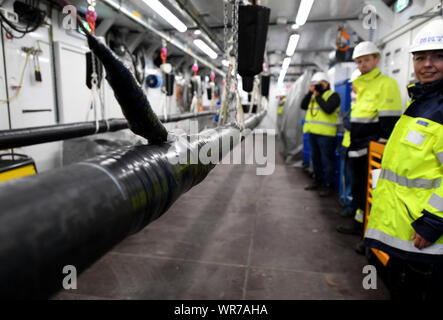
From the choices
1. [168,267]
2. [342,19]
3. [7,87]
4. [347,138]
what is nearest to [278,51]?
[342,19]

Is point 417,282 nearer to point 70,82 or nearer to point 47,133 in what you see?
point 47,133

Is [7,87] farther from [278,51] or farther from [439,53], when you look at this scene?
[278,51]

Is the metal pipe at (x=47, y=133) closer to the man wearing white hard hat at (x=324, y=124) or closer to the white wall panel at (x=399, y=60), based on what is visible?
the man wearing white hard hat at (x=324, y=124)

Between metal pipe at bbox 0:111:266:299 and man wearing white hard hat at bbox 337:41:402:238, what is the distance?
2418mm

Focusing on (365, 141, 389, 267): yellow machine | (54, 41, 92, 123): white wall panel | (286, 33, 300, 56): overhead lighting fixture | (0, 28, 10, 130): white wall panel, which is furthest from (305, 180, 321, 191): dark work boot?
(0, 28, 10, 130): white wall panel

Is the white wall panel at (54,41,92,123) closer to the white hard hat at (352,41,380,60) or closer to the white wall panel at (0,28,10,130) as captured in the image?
the white wall panel at (0,28,10,130)

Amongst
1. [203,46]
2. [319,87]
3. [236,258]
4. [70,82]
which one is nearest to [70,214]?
[236,258]

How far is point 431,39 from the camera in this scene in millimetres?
1457

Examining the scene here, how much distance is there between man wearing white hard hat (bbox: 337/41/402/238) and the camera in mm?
2500

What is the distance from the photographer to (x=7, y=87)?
333 centimetres

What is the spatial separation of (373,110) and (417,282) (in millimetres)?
1571

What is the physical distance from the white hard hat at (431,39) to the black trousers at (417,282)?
3.72ft

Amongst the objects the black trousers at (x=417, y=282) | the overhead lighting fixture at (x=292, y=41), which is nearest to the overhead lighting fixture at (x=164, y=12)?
the overhead lighting fixture at (x=292, y=41)
